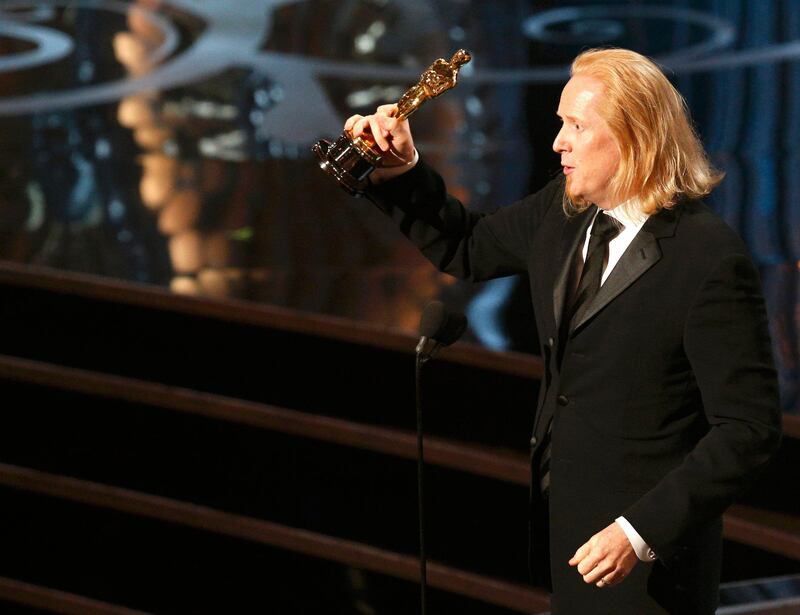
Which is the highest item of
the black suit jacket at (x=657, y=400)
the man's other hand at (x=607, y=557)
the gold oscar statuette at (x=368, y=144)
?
the gold oscar statuette at (x=368, y=144)

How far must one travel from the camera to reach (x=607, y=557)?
154 cm

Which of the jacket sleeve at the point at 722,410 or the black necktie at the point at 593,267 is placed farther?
the black necktie at the point at 593,267

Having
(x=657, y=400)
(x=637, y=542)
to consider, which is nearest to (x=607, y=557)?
(x=637, y=542)

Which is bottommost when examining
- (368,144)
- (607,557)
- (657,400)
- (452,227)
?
(607,557)

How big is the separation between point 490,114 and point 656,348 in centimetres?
372

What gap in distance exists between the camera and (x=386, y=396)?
3211 millimetres

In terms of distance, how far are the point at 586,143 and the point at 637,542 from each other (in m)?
0.49

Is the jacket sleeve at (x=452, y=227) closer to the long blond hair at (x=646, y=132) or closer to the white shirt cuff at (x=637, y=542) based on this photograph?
the long blond hair at (x=646, y=132)

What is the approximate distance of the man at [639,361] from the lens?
1.54 meters

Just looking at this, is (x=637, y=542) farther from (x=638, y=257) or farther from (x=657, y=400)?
(x=638, y=257)

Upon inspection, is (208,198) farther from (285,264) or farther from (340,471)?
(340,471)

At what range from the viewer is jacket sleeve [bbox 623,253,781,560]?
1530 millimetres

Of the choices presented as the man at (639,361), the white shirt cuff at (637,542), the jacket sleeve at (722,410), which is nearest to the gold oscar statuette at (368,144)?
the man at (639,361)

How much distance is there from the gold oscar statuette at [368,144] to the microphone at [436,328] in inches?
9.6
